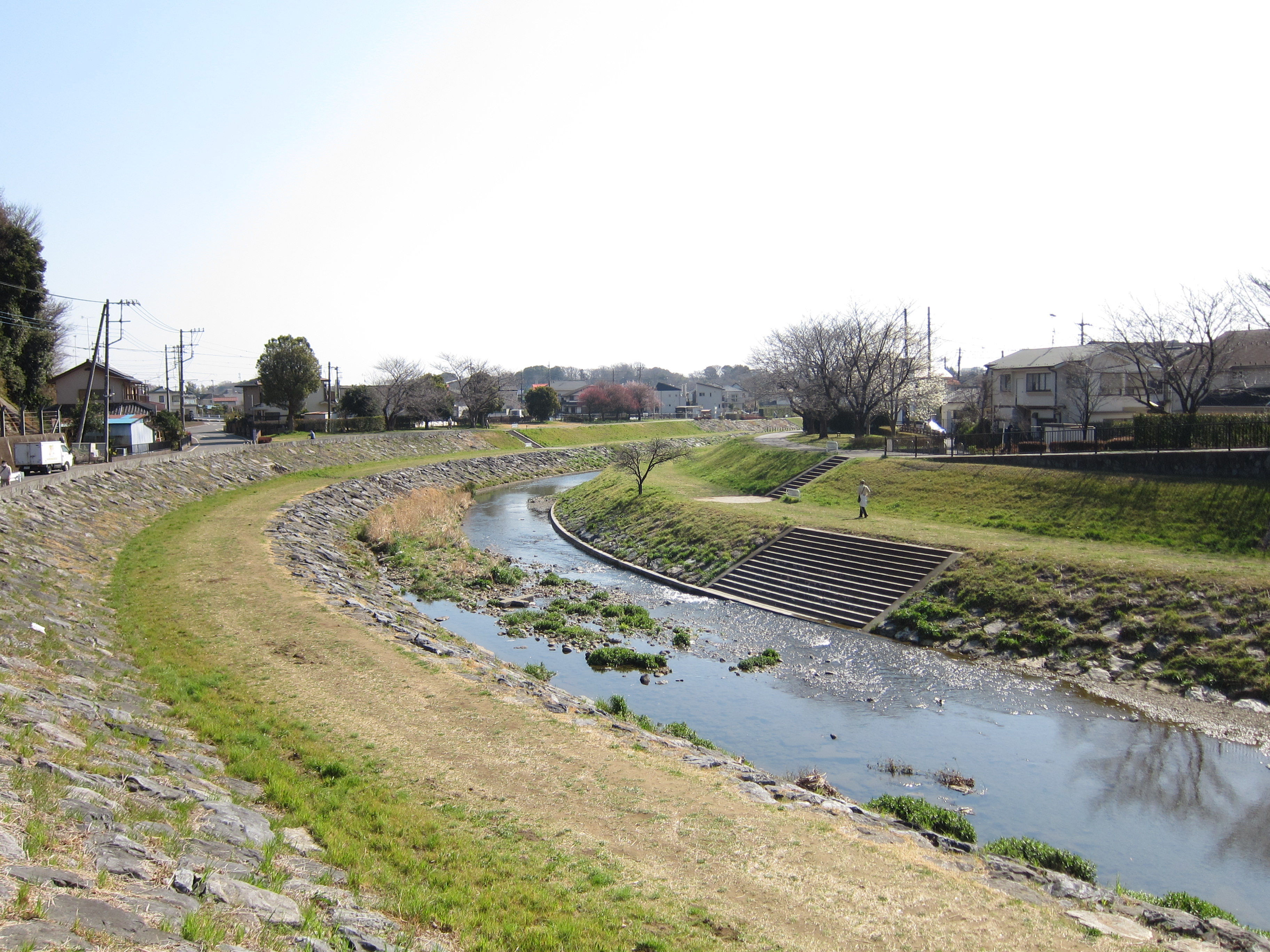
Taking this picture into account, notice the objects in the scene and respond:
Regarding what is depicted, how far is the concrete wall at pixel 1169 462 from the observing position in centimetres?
2552

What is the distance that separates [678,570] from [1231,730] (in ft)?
58.7

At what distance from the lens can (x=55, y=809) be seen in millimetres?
7137

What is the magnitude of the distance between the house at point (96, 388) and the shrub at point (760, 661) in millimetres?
63527

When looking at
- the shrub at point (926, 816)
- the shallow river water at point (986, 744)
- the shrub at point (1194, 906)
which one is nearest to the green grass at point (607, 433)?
the shallow river water at point (986, 744)

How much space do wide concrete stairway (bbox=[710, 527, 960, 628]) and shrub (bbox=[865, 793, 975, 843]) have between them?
33.8 feet

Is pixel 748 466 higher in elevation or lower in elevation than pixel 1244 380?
lower

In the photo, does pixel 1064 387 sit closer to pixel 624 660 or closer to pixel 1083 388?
pixel 1083 388

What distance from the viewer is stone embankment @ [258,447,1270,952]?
8.80m

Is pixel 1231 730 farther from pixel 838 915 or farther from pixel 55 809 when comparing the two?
pixel 55 809

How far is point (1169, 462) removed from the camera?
2697 centimetres

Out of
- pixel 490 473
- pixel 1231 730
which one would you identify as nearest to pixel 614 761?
pixel 1231 730

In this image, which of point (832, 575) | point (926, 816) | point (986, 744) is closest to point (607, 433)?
point (832, 575)

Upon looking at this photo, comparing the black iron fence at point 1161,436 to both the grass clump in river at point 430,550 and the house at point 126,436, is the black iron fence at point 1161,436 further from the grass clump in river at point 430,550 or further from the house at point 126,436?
the house at point 126,436

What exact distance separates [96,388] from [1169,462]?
75.3m
